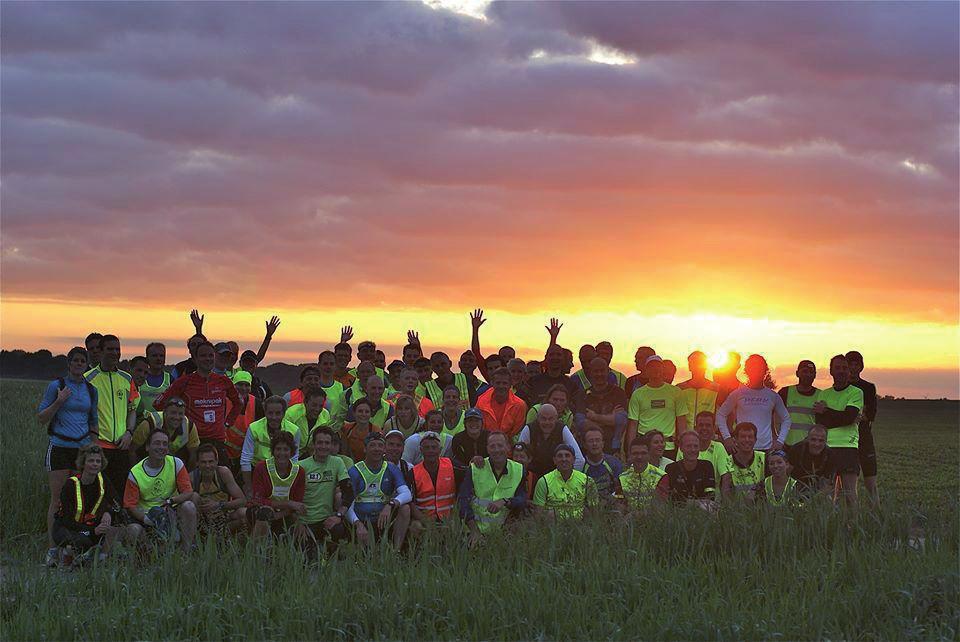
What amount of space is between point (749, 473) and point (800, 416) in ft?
4.96

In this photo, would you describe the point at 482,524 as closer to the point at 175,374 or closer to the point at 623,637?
the point at 623,637

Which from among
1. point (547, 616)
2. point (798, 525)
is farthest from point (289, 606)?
point (798, 525)

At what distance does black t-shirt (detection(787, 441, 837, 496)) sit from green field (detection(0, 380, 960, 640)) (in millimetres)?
1530

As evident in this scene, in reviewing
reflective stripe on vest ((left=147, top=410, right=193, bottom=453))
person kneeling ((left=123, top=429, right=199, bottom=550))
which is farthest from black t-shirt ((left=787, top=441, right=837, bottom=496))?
reflective stripe on vest ((left=147, top=410, right=193, bottom=453))

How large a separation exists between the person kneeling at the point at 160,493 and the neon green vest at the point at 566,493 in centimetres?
458

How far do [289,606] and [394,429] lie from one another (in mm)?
4783

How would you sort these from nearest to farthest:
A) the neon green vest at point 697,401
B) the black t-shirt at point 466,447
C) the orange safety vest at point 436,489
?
1. the orange safety vest at point 436,489
2. the black t-shirt at point 466,447
3. the neon green vest at point 697,401

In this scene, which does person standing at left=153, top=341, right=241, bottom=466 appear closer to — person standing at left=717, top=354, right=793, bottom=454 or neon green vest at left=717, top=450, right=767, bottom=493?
neon green vest at left=717, top=450, right=767, bottom=493

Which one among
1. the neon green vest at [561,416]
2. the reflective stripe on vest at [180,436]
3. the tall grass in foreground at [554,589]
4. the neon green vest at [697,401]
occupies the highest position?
the neon green vest at [697,401]

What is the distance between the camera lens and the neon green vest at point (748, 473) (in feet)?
46.8

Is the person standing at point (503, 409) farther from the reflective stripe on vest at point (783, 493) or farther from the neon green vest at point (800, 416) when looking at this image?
the neon green vest at point (800, 416)

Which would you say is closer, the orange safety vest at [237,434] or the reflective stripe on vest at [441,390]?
the orange safety vest at [237,434]

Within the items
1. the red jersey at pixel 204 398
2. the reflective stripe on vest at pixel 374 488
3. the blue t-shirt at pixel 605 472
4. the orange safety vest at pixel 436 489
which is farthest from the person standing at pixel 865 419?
the red jersey at pixel 204 398

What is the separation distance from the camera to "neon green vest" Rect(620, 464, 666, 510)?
43.2 ft
